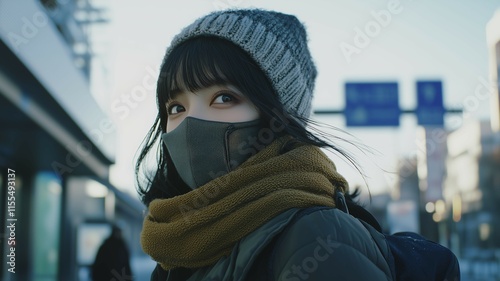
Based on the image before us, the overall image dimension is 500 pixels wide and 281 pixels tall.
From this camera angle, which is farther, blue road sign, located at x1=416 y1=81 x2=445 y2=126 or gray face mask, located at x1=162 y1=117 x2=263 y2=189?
blue road sign, located at x1=416 y1=81 x2=445 y2=126

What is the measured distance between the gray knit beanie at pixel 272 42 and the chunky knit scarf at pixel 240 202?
17cm

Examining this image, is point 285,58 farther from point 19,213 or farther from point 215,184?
point 19,213

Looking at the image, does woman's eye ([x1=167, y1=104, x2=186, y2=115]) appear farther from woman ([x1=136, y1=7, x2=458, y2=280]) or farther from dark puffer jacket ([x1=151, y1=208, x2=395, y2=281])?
dark puffer jacket ([x1=151, y1=208, x2=395, y2=281])

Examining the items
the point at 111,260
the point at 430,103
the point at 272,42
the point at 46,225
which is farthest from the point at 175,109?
the point at 46,225

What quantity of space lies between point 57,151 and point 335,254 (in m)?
10.7

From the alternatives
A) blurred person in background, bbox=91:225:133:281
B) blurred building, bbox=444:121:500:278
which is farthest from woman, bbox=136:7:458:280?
blurred building, bbox=444:121:500:278

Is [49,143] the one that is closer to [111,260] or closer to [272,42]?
[111,260]

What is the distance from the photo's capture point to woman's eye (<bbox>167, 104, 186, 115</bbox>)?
142 cm

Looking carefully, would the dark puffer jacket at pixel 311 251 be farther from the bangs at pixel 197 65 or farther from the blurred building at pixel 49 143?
the blurred building at pixel 49 143

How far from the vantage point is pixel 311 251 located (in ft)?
3.27

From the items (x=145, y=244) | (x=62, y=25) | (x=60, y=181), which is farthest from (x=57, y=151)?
(x=145, y=244)

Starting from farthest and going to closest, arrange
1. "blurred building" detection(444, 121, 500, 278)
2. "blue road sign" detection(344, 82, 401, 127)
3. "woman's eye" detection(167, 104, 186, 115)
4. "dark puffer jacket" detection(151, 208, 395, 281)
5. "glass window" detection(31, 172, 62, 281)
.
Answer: "blurred building" detection(444, 121, 500, 278)
"glass window" detection(31, 172, 62, 281)
"blue road sign" detection(344, 82, 401, 127)
"woman's eye" detection(167, 104, 186, 115)
"dark puffer jacket" detection(151, 208, 395, 281)

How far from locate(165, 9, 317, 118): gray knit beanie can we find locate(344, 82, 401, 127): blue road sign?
9.32 metres

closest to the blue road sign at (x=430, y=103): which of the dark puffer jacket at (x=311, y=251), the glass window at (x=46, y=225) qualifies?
the glass window at (x=46, y=225)
